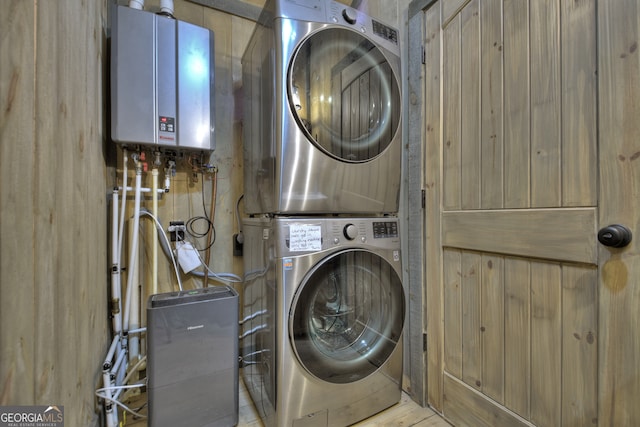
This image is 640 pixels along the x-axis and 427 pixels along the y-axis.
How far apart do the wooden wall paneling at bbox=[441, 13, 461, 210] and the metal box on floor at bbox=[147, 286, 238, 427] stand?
105 centimetres

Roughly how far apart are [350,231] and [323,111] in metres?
0.51

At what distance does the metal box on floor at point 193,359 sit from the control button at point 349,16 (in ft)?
4.18

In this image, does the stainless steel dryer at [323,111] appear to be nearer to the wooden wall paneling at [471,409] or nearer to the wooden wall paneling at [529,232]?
the wooden wall paneling at [529,232]

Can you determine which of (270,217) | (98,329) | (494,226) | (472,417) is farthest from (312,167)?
(472,417)

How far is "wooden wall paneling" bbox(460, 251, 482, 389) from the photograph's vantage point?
1.10 m

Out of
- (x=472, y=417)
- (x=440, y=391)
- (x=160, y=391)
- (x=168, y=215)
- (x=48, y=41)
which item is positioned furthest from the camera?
(x=168, y=215)

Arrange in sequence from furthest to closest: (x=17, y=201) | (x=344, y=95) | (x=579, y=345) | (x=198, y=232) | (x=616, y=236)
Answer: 1. (x=198, y=232)
2. (x=344, y=95)
3. (x=579, y=345)
4. (x=616, y=236)
5. (x=17, y=201)

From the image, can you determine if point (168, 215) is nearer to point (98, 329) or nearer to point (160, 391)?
point (98, 329)

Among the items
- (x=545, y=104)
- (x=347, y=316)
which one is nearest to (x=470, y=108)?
(x=545, y=104)

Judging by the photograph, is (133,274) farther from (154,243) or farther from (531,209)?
(531,209)

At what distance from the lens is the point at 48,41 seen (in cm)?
70

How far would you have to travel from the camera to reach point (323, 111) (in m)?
1.10

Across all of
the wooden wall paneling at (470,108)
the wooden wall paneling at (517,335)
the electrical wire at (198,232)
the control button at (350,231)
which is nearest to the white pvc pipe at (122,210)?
the electrical wire at (198,232)

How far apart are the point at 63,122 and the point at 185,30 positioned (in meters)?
0.84
